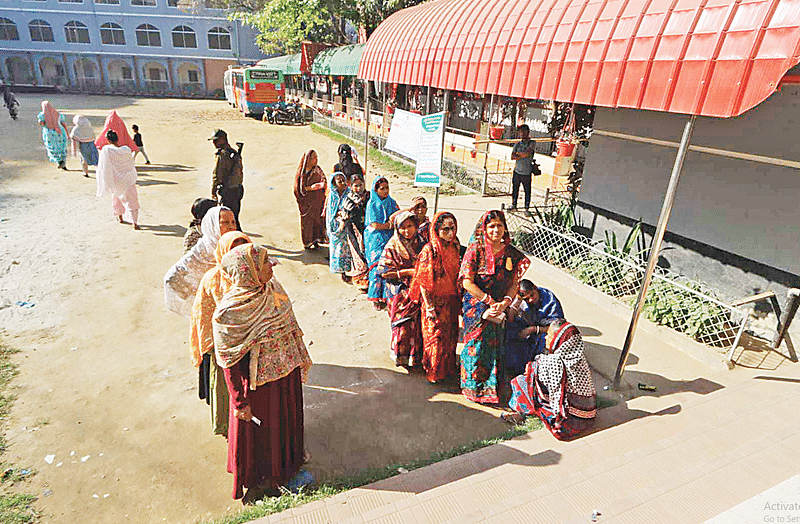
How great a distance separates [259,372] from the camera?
2.78m

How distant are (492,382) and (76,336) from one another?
14.3 feet

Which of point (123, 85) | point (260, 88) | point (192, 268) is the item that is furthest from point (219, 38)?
point (192, 268)

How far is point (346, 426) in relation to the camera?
12.0ft

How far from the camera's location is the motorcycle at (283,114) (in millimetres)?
23717

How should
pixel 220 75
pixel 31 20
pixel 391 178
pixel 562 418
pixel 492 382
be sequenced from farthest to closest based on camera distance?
pixel 220 75 → pixel 31 20 → pixel 391 178 → pixel 492 382 → pixel 562 418

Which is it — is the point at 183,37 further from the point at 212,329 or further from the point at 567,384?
the point at 567,384

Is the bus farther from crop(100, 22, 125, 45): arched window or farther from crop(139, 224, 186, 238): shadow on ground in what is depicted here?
crop(100, 22, 125, 45): arched window

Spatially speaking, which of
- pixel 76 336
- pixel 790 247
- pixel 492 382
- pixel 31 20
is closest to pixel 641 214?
pixel 790 247

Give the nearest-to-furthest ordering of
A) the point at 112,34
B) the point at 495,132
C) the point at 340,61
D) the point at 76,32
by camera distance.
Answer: the point at 495,132 < the point at 340,61 < the point at 76,32 < the point at 112,34

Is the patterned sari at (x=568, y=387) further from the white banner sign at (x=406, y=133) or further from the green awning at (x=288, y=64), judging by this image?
the green awning at (x=288, y=64)

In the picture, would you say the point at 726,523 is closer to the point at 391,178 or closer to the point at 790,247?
the point at 790,247

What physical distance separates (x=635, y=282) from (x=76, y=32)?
47.8 m

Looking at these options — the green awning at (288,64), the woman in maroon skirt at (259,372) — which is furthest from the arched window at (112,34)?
the woman in maroon skirt at (259,372)

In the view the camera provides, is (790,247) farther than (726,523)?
Yes
